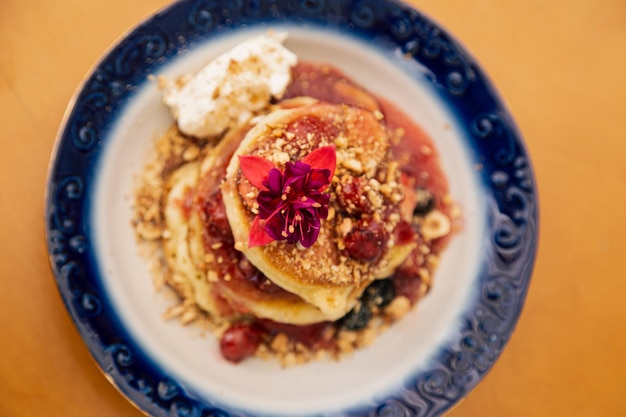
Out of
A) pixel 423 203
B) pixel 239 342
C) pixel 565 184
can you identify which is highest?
pixel 565 184

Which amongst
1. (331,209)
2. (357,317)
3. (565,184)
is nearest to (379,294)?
(357,317)

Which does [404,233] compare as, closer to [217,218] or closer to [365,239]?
[365,239]

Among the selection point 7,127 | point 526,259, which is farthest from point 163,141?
point 526,259

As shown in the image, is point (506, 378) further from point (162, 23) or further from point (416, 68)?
point (162, 23)

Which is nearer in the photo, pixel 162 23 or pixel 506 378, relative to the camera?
pixel 162 23

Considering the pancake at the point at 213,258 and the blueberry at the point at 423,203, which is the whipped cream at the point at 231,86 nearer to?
the pancake at the point at 213,258

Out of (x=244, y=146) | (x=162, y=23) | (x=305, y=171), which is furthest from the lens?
(x=162, y=23)

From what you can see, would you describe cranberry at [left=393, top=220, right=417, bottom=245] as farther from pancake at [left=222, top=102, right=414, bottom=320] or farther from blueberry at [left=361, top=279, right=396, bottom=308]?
blueberry at [left=361, top=279, right=396, bottom=308]
